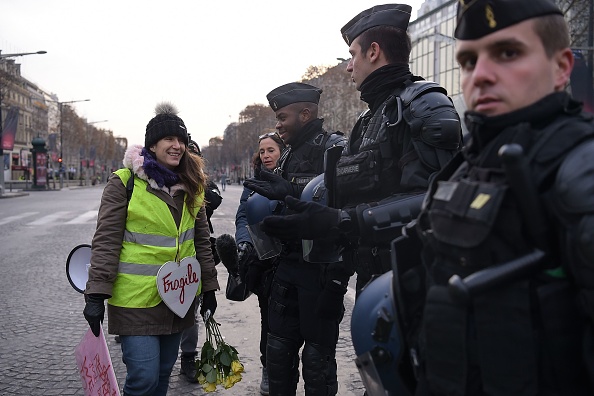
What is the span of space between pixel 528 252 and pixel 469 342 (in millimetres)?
234

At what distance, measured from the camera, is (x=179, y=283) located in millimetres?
3086

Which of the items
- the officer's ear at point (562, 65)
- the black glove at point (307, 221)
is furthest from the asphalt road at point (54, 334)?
the officer's ear at point (562, 65)

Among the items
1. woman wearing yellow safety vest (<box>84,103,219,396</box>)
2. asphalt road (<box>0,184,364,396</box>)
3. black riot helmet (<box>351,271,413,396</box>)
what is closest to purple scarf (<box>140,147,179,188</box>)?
woman wearing yellow safety vest (<box>84,103,219,396</box>)

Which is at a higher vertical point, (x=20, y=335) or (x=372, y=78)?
(x=372, y=78)

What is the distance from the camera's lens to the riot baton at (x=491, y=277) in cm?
112

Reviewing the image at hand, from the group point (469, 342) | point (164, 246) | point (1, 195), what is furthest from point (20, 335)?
point (1, 195)

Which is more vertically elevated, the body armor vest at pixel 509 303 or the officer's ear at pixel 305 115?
the officer's ear at pixel 305 115

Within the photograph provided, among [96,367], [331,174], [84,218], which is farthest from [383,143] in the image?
[84,218]

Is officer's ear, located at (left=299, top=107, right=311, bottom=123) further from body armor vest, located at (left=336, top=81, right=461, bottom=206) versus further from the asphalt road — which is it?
the asphalt road

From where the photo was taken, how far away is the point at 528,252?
1139 mm

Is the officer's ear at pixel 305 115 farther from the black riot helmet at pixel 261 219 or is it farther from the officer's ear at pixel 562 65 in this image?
the officer's ear at pixel 562 65

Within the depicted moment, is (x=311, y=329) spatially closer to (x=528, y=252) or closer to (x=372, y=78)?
(x=372, y=78)

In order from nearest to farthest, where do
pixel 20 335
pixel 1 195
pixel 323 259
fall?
pixel 323 259
pixel 20 335
pixel 1 195

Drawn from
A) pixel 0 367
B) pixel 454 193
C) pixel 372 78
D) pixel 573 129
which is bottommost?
pixel 0 367
